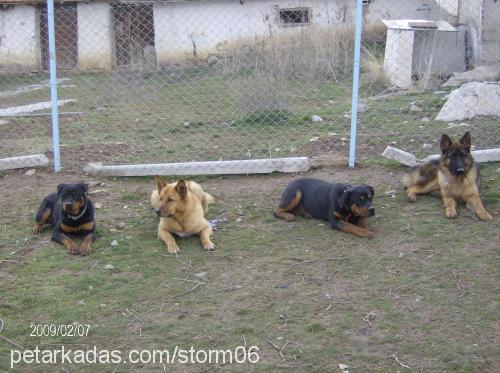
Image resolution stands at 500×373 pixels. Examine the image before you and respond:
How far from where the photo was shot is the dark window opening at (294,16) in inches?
722

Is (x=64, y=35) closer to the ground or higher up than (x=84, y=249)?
higher up

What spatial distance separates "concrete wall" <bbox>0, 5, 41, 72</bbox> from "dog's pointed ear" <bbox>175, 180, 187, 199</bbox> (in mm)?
14518

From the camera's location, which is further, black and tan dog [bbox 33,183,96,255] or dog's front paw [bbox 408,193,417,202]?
dog's front paw [bbox 408,193,417,202]

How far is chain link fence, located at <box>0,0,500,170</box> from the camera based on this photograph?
869 centimetres

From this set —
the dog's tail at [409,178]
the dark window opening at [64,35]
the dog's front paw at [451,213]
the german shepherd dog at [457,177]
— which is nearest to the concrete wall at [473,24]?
the dog's tail at [409,178]

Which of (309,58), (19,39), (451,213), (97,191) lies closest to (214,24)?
(19,39)

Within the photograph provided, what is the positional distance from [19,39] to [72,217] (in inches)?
633

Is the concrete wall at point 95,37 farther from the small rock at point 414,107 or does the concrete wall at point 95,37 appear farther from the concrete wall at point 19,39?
the small rock at point 414,107

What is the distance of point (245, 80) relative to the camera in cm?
1152

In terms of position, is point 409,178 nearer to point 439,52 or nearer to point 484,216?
point 484,216

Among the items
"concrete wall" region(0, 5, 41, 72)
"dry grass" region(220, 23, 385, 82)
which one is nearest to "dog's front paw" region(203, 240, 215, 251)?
"dry grass" region(220, 23, 385, 82)

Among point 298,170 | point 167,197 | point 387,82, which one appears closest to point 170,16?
point 387,82
